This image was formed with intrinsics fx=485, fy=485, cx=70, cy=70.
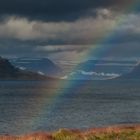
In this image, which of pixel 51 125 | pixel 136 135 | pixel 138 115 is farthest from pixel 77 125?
pixel 136 135

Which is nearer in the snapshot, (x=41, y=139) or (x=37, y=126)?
Result: (x=41, y=139)

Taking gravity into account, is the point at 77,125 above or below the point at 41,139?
below

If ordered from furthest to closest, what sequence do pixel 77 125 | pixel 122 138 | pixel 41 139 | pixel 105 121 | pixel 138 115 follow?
pixel 138 115 < pixel 105 121 < pixel 77 125 < pixel 122 138 < pixel 41 139

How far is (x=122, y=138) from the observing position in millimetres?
21891

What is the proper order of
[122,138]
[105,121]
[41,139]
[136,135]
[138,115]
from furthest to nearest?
[138,115] → [105,121] → [136,135] → [122,138] → [41,139]

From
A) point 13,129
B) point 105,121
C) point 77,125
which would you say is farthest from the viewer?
point 105,121

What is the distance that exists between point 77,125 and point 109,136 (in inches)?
1872

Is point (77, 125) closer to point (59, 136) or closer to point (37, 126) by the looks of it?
point (37, 126)

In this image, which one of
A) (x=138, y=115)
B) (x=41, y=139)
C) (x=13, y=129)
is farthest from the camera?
(x=138, y=115)

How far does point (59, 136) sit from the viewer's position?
23.3 metres

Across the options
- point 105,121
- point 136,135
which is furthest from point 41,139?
point 105,121

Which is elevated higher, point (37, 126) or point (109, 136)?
point (109, 136)

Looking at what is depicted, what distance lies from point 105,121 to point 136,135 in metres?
56.5

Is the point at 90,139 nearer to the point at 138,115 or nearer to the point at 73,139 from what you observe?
the point at 73,139
